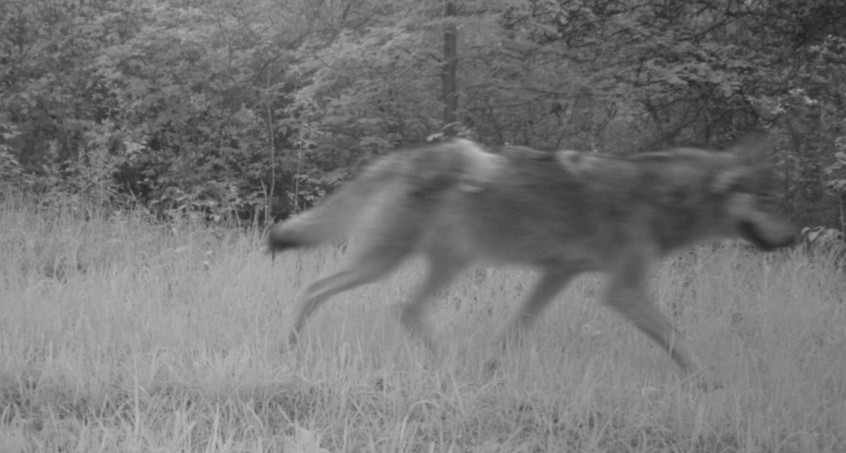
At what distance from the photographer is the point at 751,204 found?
4801mm

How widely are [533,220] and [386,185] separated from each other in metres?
0.83

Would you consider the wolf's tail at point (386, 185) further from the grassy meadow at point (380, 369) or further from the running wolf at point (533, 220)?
the grassy meadow at point (380, 369)

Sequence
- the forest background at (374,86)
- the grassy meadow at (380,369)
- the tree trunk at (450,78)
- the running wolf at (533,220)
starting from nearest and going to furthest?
the grassy meadow at (380,369), the running wolf at (533,220), the tree trunk at (450,78), the forest background at (374,86)

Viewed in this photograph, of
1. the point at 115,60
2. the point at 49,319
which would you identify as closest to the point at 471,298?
the point at 49,319

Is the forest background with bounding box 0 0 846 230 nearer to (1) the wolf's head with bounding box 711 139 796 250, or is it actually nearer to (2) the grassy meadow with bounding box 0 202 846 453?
(2) the grassy meadow with bounding box 0 202 846 453

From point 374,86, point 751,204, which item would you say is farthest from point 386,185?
point 374,86

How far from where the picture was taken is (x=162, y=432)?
11.0ft

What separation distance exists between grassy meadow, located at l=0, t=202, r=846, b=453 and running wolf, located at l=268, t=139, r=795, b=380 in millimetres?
311

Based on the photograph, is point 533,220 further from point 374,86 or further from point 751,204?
point 374,86

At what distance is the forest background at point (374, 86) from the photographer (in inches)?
341

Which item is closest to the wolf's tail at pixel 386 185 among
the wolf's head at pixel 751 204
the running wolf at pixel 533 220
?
the running wolf at pixel 533 220

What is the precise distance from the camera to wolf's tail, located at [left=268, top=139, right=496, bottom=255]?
14.8 feet

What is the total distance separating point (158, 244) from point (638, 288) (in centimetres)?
407

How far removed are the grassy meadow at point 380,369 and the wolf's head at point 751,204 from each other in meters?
0.63
